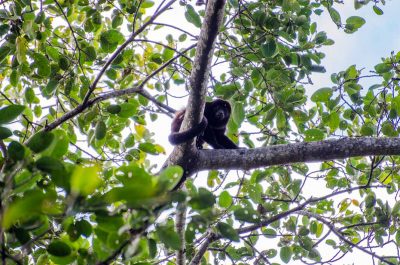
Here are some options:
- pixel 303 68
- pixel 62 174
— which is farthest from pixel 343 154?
pixel 62 174

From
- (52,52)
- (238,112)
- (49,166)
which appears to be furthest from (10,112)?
(238,112)

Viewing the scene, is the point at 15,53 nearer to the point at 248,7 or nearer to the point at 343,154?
the point at 248,7

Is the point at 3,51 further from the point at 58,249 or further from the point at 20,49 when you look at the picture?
the point at 58,249

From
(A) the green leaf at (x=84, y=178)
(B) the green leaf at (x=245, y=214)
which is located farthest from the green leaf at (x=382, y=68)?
(A) the green leaf at (x=84, y=178)

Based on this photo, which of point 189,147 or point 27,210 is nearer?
point 27,210

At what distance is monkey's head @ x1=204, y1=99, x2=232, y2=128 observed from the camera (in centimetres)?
614

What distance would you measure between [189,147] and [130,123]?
189 cm

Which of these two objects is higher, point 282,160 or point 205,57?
point 205,57

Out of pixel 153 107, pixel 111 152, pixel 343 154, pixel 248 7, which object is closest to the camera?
Answer: pixel 343 154

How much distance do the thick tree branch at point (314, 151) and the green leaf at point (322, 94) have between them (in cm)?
64

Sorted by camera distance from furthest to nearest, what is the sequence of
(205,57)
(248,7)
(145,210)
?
(248,7) < (205,57) < (145,210)

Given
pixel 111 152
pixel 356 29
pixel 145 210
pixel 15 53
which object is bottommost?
pixel 145 210

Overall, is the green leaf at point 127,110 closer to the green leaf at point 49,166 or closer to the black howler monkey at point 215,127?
the black howler monkey at point 215,127

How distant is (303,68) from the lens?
3.97 metres
